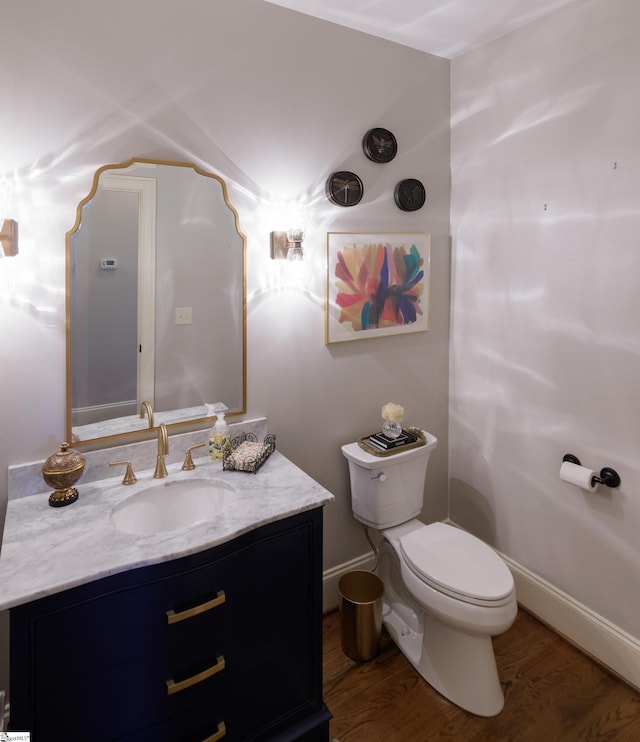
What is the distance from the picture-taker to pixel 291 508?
1430mm

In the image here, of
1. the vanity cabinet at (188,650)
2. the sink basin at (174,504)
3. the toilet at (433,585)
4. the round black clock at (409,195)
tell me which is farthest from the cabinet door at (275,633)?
the round black clock at (409,195)

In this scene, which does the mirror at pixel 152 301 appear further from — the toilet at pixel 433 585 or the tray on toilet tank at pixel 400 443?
the toilet at pixel 433 585

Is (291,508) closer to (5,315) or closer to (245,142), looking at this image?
(5,315)

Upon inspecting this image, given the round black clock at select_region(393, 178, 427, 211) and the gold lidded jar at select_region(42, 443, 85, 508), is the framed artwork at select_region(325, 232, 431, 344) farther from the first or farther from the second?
the gold lidded jar at select_region(42, 443, 85, 508)

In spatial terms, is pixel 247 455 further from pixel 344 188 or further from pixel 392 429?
pixel 344 188

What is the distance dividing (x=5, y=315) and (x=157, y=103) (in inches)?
34.0

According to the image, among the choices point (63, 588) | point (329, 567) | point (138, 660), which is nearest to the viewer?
point (63, 588)

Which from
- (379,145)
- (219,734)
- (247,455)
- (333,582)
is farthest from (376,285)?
(219,734)

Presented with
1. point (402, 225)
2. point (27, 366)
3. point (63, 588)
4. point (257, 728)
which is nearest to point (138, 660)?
point (63, 588)

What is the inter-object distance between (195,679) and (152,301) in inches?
46.0

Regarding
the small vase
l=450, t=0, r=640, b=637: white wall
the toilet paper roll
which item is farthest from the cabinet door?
l=450, t=0, r=640, b=637: white wall

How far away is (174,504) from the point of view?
5.31 feet

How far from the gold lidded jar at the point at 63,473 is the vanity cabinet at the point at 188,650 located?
1.36ft

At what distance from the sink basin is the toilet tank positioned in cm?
65
